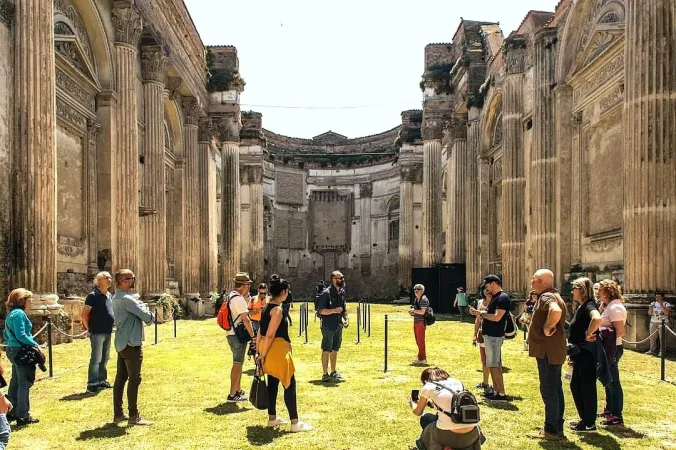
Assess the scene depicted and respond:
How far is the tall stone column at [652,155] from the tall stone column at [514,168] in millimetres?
8422

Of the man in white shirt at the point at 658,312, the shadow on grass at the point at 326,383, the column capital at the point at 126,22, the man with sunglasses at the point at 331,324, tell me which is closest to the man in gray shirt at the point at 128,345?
the shadow on grass at the point at 326,383

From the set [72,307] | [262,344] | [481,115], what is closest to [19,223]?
[72,307]

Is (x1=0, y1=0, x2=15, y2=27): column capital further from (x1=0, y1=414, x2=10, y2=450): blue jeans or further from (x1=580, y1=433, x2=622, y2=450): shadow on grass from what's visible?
(x1=580, y1=433, x2=622, y2=450): shadow on grass

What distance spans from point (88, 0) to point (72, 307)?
867cm

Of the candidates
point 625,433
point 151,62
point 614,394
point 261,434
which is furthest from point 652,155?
point 151,62

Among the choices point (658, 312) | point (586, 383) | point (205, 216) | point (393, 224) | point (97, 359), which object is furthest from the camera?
point (393, 224)

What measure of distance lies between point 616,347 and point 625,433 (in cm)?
101

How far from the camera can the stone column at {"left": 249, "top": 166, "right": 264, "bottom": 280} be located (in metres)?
40.7

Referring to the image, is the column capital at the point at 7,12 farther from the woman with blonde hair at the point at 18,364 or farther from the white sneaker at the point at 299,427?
the white sneaker at the point at 299,427

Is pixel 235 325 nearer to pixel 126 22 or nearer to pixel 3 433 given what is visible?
pixel 3 433

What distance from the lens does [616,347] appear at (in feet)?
24.0

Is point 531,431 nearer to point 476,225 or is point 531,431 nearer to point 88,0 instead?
point 88,0

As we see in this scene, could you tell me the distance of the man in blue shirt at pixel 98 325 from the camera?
9141 millimetres

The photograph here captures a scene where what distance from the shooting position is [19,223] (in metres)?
13.0
